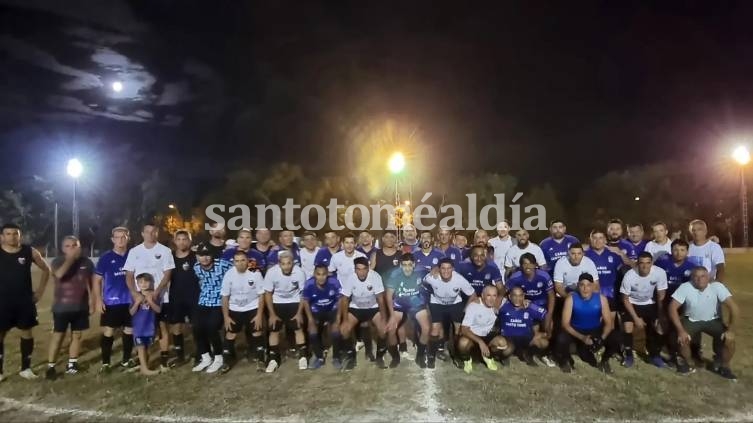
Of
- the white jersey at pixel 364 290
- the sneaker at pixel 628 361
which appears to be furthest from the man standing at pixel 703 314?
the white jersey at pixel 364 290

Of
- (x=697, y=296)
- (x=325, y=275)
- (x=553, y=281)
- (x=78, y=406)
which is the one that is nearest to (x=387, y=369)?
(x=325, y=275)

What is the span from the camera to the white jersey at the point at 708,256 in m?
7.80

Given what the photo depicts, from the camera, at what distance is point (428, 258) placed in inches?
347

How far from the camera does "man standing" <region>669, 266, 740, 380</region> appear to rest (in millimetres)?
6980

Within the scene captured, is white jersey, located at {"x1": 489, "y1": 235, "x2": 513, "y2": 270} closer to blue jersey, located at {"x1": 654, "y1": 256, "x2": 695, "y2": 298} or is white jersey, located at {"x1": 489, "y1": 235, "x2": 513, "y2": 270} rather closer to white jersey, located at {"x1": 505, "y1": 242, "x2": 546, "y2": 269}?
white jersey, located at {"x1": 505, "y1": 242, "x2": 546, "y2": 269}

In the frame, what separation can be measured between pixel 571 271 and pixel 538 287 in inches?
20.7

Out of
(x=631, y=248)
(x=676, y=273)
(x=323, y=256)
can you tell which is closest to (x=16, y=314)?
(x=323, y=256)

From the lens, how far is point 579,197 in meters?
50.3

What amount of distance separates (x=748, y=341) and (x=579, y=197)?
144 ft

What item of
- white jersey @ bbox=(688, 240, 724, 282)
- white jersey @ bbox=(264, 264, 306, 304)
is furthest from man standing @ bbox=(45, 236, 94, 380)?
white jersey @ bbox=(688, 240, 724, 282)

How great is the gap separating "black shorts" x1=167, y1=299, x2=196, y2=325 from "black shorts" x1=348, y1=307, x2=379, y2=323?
89.6 inches

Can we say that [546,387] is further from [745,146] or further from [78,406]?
[745,146]

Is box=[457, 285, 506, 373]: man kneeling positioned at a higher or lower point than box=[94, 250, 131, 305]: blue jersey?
lower

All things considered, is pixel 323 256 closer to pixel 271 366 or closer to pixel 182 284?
pixel 271 366
